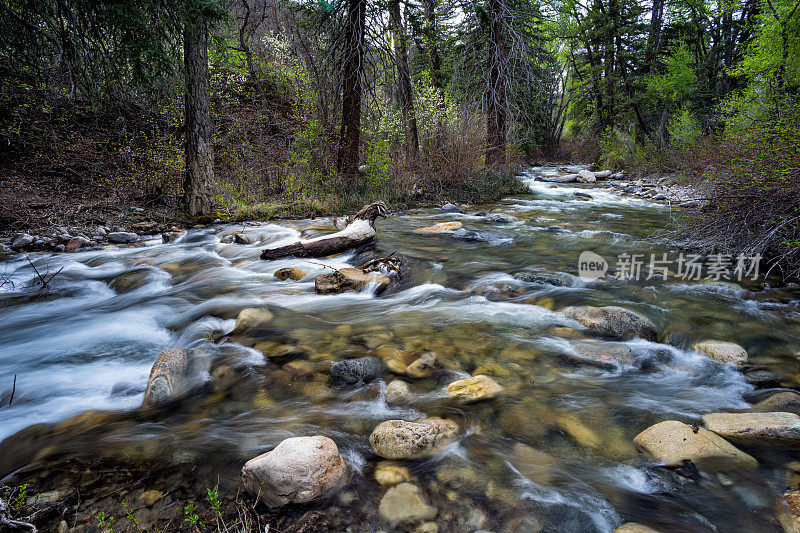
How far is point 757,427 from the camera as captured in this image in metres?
2.05

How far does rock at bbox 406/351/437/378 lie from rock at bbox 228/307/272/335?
162 centimetres

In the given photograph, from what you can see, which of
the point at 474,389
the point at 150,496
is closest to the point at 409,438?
the point at 474,389

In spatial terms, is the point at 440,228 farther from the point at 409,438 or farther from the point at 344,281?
the point at 409,438

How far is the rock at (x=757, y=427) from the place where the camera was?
199 cm

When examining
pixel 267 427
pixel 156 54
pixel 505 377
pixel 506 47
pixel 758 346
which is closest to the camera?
pixel 267 427

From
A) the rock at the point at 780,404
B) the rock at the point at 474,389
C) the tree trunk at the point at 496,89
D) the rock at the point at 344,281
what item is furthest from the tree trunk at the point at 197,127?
the rock at the point at 780,404

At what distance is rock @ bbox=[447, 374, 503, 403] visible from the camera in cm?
244

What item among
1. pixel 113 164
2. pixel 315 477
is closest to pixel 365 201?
pixel 113 164

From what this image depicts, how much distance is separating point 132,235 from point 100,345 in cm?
439

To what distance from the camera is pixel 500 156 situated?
38.4 ft

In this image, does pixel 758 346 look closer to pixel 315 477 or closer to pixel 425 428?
pixel 425 428

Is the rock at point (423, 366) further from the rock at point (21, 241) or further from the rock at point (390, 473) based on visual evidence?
the rock at point (21, 241)

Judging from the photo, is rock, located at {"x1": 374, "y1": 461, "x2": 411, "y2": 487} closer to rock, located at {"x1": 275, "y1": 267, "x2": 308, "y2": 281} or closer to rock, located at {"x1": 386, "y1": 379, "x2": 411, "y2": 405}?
rock, located at {"x1": 386, "y1": 379, "x2": 411, "y2": 405}

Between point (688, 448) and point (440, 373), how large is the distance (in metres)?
1.44
